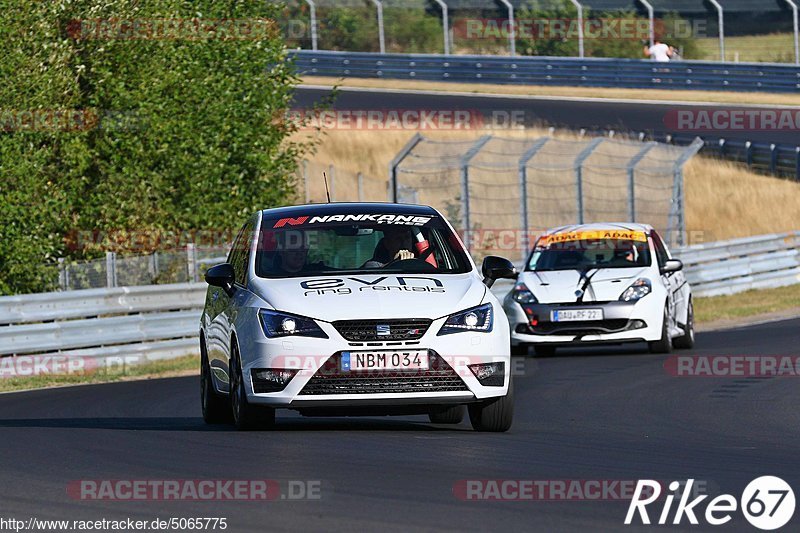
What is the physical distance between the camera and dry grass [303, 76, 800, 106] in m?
43.8

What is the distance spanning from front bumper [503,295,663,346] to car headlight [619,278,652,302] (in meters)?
0.06

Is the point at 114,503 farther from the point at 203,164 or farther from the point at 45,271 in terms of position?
the point at 203,164

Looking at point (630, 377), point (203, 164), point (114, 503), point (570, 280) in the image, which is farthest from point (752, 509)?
point (203, 164)

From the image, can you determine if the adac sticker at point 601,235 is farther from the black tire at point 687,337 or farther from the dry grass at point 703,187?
the dry grass at point 703,187

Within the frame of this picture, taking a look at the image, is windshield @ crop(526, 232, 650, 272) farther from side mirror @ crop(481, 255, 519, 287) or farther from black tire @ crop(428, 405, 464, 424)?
side mirror @ crop(481, 255, 519, 287)

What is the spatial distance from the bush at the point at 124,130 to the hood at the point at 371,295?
11.9 m

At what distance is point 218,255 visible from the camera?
22438 mm

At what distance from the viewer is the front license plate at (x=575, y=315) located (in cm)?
1812

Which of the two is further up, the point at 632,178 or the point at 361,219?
the point at 361,219

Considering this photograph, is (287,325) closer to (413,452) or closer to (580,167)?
(413,452)

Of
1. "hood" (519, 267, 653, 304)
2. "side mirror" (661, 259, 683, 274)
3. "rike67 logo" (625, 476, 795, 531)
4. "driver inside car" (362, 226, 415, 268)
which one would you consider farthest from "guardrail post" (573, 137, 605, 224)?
"rike67 logo" (625, 476, 795, 531)

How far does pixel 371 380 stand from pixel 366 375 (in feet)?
0.15

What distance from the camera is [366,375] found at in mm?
9828

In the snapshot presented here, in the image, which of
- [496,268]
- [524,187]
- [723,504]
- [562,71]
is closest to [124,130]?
[524,187]
